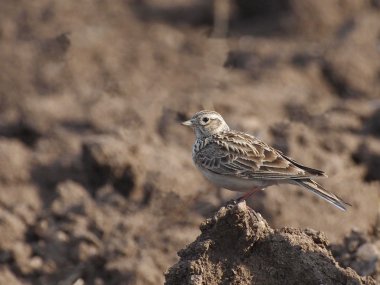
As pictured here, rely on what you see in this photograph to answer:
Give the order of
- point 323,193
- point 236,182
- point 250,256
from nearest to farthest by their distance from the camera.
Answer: point 250,256 < point 323,193 < point 236,182

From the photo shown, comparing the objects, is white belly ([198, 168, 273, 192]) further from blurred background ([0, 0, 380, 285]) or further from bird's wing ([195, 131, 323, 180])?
blurred background ([0, 0, 380, 285])

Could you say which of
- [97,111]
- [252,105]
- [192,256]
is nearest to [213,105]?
[252,105]

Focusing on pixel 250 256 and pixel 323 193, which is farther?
pixel 323 193

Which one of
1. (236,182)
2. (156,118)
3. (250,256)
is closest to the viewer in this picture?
(250,256)

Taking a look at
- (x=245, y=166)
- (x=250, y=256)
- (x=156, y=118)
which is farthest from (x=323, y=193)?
(x=156, y=118)

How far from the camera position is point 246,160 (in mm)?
7969

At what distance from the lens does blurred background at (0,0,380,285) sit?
9266mm

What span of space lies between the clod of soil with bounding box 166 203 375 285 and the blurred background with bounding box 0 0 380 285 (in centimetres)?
178

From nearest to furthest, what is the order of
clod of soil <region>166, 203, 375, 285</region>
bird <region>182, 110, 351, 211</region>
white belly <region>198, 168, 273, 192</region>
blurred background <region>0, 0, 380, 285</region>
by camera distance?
clod of soil <region>166, 203, 375, 285</region> → bird <region>182, 110, 351, 211</region> → white belly <region>198, 168, 273, 192</region> → blurred background <region>0, 0, 380, 285</region>

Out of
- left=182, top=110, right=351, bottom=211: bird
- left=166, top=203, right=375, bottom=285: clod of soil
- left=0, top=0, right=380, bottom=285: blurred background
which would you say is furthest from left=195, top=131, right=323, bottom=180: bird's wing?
left=166, top=203, right=375, bottom=285: clod of soil

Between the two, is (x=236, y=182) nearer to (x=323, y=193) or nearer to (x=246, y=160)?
(x=246, y=160)

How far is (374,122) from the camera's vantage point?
11.3 metres

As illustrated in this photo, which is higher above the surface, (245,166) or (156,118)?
(156,118)

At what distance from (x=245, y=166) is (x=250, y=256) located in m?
1.76
